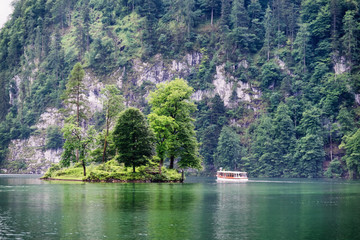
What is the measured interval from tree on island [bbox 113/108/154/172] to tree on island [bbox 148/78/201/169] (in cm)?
511

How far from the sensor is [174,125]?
308ft

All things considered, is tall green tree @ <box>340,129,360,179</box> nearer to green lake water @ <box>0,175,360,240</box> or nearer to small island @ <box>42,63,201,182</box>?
small island @ <box>42,63,201,182</box>

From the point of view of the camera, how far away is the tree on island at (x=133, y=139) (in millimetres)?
87562

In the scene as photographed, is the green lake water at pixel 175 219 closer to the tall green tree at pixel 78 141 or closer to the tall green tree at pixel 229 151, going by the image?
the tall green tree at pixel 78 141

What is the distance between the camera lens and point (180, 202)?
49406 millimetres

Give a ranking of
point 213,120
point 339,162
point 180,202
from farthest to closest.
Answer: point 213,120, point 339,162, point 180,202

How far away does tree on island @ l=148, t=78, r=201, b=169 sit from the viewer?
93700 millimetres

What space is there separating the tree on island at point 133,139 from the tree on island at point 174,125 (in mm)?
5107

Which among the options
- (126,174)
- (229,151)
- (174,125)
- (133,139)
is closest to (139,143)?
(133,139)

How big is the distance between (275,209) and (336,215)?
5.71m

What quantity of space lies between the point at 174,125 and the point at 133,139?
358 inches

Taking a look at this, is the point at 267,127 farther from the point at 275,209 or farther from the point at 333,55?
the point at 275,209

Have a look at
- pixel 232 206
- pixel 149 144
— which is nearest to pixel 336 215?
pixel 232 206

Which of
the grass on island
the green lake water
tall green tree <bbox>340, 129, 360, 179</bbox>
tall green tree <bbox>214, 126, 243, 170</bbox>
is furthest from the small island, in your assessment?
tall green tree <bbox>214, 126, 243, 170</bbox>
